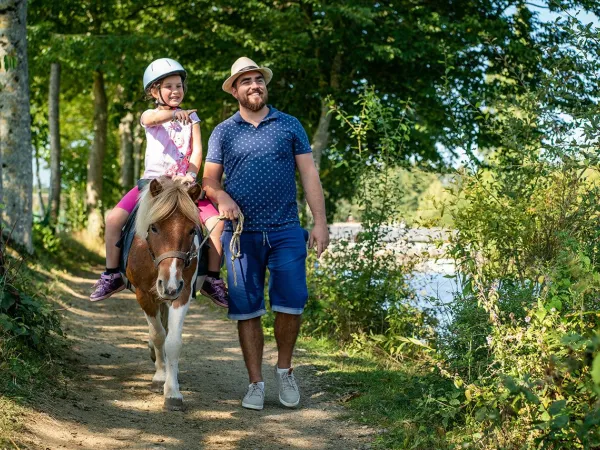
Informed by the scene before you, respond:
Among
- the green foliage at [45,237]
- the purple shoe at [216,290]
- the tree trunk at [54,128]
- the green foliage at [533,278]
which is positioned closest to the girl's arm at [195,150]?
the purple shoe at [216,290]

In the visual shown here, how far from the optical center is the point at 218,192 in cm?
638

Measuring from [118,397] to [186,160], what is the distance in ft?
6.25

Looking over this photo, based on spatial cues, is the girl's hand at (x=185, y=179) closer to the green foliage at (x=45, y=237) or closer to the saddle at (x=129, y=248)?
the saddle at (x=129, y=248)

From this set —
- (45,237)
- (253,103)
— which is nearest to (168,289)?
(253,103)

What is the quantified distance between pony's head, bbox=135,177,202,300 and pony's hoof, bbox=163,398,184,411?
84 cm

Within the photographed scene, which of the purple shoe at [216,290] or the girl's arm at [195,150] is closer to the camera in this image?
the girl's arm at [195,150]

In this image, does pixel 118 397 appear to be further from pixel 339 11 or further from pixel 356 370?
pixel 339 11

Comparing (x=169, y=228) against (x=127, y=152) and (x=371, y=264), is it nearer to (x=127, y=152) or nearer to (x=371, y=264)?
(x=371, y=264)

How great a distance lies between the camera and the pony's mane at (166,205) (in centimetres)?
607

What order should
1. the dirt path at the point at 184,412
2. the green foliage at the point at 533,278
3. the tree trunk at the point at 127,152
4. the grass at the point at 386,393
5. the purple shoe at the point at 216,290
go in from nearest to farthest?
the green foliage at the point at 533,278
the dirt path at the point at 184,412
the grass at the point at 386,393
the purple shoe at the point at 216,290
the tree trunk at the point at 127,152

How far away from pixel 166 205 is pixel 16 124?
7358 millimetres

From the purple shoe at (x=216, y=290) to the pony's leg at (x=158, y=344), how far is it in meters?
0.48

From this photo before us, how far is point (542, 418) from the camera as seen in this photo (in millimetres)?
4371

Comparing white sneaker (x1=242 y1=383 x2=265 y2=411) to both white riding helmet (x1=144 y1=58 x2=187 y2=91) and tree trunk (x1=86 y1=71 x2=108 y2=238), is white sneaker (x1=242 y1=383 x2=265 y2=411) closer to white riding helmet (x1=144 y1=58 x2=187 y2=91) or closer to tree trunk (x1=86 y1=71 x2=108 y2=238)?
white riding helmet (x1=144 y1=58 x2=187 y2=91)
